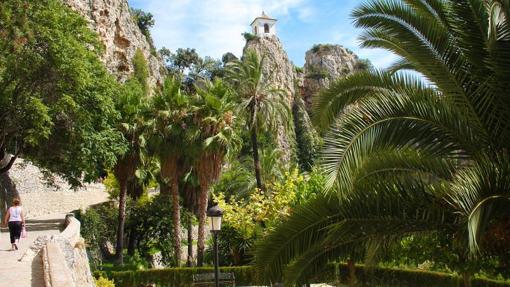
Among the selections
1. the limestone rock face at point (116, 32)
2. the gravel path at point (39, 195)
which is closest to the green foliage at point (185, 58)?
the limestone rock face at point (116, 32)

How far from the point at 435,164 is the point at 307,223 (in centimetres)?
177

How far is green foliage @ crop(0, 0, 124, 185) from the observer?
62.1 feet

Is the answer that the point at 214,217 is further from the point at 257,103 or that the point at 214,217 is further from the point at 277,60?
the point at 277,60

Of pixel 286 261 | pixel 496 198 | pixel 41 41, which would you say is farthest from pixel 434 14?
pixel 41 41

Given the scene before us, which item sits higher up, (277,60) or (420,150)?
(277,60)

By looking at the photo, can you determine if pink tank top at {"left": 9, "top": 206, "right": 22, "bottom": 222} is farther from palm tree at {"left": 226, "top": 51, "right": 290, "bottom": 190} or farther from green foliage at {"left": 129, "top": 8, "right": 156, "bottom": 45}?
green foliage at {"left": 129, "top": 8, "right": 156, "bottom": 45}

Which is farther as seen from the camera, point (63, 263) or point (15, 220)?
point (15, 220)

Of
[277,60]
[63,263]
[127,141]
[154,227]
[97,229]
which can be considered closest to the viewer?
[63,263]

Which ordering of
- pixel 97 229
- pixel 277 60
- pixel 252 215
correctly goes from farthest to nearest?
pixel 277 60, pixel 97 229, pixel 252 215

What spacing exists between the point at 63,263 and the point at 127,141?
54.1 feet

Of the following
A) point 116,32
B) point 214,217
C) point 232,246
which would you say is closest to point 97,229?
point 232,246

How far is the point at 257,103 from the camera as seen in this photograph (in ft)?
93.7

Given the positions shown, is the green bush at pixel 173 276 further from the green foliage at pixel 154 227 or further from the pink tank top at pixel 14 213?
the pink tank top at pixel 14 213

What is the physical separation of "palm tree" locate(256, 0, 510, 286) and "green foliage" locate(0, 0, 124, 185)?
1405 cm
